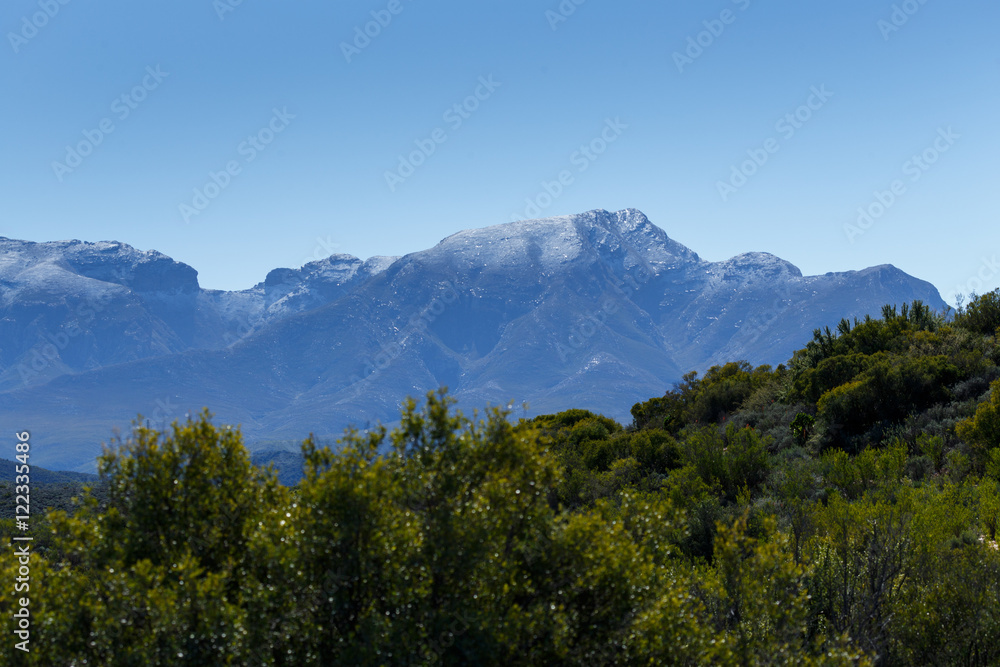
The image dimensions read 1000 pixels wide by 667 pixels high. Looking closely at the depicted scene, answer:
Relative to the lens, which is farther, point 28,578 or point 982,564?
point 982,564

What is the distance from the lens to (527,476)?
8891 mm

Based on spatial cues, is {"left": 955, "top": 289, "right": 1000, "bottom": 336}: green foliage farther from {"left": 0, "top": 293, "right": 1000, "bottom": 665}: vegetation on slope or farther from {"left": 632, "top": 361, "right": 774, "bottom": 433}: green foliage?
{"left": 0, "top": 293, "right": 1000, "bottom": 665}: vegetation on slope

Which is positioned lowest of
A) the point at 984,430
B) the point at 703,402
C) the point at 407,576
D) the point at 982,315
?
the point at 407,576

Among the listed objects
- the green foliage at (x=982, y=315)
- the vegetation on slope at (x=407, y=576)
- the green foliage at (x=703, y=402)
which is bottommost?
the vegetation on slope at (x=407, y=576)

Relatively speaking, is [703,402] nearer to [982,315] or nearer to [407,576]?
[982,315]

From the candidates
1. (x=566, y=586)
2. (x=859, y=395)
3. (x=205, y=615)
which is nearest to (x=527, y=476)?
(x=566, y=586)

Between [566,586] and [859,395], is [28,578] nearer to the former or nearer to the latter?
[566,586]

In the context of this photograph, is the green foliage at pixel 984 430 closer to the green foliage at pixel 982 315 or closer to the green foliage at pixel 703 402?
the green foliage at pixel 982 315

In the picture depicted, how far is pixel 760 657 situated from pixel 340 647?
575cm

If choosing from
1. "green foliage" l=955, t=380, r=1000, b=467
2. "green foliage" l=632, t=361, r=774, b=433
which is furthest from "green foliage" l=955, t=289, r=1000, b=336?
"green foliage" l=955, t=380, r=1000, b=467

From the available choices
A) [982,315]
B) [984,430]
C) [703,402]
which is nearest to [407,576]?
[984,430]

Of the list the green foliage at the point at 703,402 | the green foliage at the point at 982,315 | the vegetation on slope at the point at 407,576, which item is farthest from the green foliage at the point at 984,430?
the green foliage at the point at 703,402

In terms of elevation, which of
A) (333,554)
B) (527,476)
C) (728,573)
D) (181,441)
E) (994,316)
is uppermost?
(994,316)

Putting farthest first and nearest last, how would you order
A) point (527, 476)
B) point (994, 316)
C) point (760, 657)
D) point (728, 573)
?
point (994, 316)
point (728, 573)
point (760, 657)
point (527, 476)
